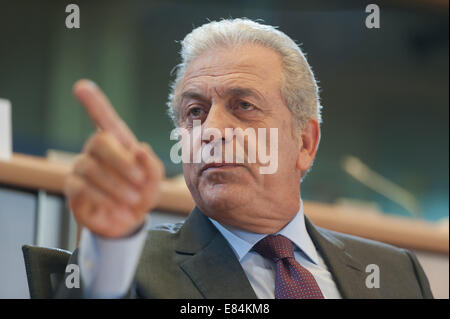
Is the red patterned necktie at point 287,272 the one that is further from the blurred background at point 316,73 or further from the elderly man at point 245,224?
the blurred background at point 316,73

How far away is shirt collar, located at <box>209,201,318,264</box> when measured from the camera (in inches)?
53.0

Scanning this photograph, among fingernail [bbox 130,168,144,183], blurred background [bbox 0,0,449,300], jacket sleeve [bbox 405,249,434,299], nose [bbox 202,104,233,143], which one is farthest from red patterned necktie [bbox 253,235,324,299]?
blurred background [bbox 0,0,449,300]

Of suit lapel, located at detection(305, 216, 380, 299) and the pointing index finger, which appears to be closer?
the pointing index finger

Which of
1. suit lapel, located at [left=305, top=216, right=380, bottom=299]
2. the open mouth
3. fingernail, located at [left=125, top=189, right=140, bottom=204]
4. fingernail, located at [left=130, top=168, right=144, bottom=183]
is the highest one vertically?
fingernail, located at [left=130, top=168, right=144, bottom=183]

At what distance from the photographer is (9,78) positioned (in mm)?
5836

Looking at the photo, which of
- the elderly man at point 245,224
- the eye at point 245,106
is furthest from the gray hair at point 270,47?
the eye at point 245,106

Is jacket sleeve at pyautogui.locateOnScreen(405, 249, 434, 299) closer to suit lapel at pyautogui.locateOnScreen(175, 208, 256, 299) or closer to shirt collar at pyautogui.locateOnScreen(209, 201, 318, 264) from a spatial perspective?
shirt collar at pyautogui.locateOnScreen(209, 201, 318, 264)

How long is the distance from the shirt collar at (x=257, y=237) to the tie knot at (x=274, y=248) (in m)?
0.02

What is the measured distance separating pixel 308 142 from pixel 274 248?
1.13ft

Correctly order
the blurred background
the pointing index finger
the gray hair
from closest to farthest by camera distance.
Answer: the pointing index finger < the gray hair < the blurred background

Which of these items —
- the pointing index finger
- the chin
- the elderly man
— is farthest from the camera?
the chin

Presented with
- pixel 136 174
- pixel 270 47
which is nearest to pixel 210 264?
pixel 136 174
